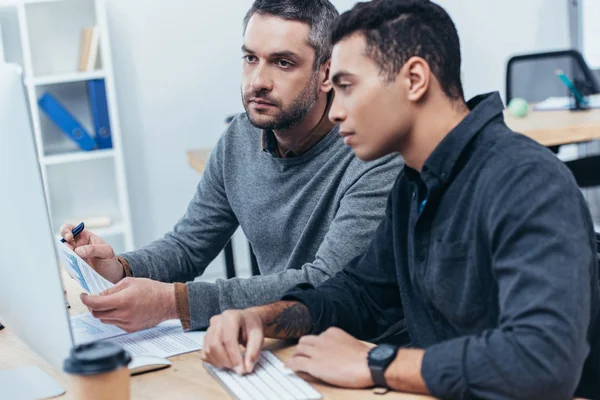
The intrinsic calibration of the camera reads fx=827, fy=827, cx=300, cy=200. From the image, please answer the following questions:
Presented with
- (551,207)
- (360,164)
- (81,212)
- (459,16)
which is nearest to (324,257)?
(360,164)

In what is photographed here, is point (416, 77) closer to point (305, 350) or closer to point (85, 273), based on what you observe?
point (305, 350)

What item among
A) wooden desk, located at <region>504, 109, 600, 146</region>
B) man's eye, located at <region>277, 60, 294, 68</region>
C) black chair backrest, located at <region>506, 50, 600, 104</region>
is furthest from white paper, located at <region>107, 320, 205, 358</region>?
black chair backrest, located at <region>506, 50, 600, 104</region>

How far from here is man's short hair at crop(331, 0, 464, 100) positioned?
1261mm

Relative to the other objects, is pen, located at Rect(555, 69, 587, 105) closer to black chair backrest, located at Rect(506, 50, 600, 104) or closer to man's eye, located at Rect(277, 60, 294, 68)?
black chair backrest, located at Rect(506, 50, 600, 104)

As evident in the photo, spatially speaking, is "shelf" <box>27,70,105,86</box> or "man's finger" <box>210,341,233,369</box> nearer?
"man's finger" <box>210,341,233,369</box>

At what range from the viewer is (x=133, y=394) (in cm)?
116

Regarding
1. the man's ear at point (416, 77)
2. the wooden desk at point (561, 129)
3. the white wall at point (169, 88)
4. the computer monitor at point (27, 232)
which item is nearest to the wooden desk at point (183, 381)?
the computer monitor at point (27, 232)

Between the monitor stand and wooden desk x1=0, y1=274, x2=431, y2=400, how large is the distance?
0.6 inches

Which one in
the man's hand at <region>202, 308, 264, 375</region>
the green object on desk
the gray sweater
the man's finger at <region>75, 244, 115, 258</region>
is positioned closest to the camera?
the man's hand at <region>202, 308, 264, 375</region>

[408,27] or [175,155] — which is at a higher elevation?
[408,27]

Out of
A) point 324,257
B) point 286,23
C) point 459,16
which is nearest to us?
point 324,257

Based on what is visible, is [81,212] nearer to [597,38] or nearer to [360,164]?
[360,164]

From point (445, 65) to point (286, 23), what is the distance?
0.59 meters

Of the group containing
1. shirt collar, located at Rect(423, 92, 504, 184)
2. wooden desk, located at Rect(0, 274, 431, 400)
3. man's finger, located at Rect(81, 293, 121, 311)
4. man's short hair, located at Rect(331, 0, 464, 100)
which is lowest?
wooden desk, located at Rect(0, 274, 431, 400)
